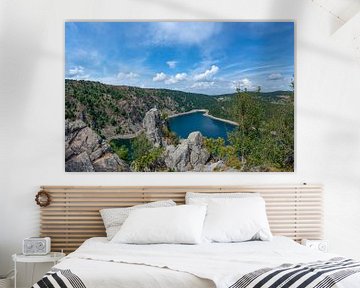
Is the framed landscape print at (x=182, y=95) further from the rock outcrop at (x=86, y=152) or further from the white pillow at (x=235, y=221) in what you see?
the white pillow at (x=235, y=221)

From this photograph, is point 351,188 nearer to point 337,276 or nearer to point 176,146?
point 176,146

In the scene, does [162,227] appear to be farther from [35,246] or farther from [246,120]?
[246,120]

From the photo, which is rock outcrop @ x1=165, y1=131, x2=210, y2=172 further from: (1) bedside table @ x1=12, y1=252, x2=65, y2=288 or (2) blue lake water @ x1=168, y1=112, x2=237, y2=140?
(1) bedside table @ x1=12, y1=252, x2=65, y2=288

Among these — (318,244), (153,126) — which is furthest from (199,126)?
(318,244)

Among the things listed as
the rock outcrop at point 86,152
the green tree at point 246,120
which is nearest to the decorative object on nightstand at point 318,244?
the green tree at point 246,120

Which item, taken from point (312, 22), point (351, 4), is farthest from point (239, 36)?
point (351, 4)
